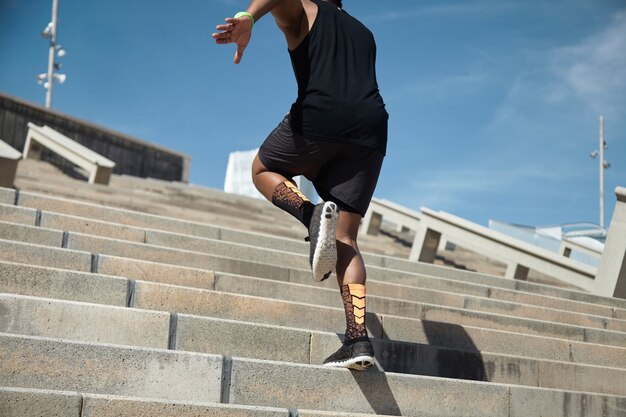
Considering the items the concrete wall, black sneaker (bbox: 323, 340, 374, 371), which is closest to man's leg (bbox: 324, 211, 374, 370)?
black sneaker (bbox: 323, 340, 374, 371)

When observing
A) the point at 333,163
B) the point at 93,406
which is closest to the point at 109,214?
the point at 333,163

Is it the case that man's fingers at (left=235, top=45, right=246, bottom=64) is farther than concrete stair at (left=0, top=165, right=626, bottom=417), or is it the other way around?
man's fingers at (left=235, top=45, right=246, bottom=64)

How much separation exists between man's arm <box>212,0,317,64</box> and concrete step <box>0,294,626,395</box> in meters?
1.14

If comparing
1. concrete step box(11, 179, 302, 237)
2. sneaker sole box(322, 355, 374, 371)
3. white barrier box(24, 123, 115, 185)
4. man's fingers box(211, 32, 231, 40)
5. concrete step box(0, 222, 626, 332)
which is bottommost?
sneaker sole box(322, 355, 374, 371)

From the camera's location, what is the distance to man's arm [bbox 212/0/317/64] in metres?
2.68

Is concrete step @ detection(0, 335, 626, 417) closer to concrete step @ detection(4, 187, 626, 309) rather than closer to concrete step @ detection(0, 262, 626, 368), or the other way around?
concrete step @ detection(0, 262, 626, 368)

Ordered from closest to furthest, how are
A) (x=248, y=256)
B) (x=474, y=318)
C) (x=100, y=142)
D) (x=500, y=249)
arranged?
1. (x=474, y=318)
2. (x=248, y=256)
3. (x=500, y=249)
4. (x=100, y=142)

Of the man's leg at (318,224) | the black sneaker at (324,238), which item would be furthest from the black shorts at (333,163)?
the black sneaker at (324,238)

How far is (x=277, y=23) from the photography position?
2971mm

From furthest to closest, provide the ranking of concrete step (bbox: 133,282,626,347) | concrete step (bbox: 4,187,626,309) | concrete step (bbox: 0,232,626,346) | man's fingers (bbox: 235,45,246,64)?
concrete step (bbox: 4,187,626,309) → concrete step (bbox: 0,232,626,346) → concrete step (bbox: 133,282,626,347) → man's fingers (bbox: 235,45,246,64)

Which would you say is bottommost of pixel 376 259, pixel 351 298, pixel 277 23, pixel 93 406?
pixel 93 406

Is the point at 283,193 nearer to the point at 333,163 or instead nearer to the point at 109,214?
the point at 333,163

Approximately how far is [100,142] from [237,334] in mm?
12384

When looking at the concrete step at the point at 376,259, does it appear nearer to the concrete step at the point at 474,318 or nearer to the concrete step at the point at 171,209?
the concrete step at the point at 474,318
